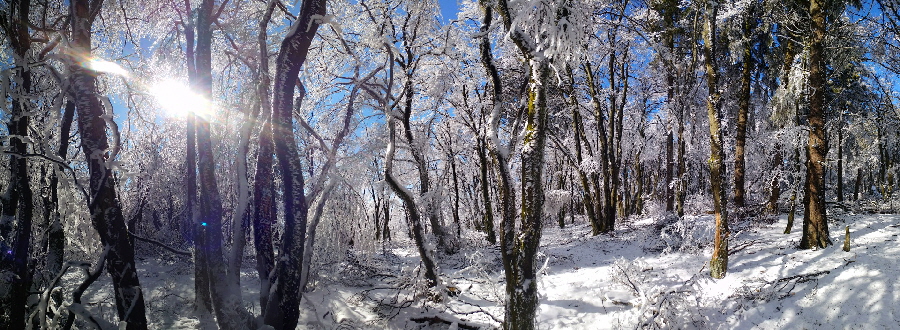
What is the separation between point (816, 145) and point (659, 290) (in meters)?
4.23

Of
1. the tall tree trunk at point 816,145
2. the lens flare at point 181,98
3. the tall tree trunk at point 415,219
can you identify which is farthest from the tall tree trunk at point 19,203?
the tall tree trunk at point 816,145

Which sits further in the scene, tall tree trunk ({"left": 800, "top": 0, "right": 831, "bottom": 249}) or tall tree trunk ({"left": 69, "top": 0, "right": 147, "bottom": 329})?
tall tree trunk ({"left": 800, "top": 0, "right": 831, "bottom": 249})

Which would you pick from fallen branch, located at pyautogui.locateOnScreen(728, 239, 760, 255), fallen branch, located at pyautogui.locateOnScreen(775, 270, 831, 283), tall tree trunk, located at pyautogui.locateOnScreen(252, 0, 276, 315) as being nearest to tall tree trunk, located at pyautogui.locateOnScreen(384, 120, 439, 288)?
tall tree trunk, located at pyautogui.locateOnScreen(252, 0, 276, 315)

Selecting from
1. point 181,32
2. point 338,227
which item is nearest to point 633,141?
point 338,227

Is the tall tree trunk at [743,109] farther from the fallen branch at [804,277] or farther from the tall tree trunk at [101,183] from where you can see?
the tall tree trunk at [101,183]

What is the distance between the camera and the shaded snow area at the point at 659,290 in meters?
5.59

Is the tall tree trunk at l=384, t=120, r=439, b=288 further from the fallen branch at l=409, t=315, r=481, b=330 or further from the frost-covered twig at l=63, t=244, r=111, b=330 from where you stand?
the frost-covered twig at l=63, t=244, r=111, b=330

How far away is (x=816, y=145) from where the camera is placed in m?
7.29

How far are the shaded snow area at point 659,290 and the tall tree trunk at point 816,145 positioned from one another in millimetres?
296

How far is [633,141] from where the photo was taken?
19547 mm

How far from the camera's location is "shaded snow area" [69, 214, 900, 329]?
5.59 metres

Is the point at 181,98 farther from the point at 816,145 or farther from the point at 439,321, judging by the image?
the point at 816,145

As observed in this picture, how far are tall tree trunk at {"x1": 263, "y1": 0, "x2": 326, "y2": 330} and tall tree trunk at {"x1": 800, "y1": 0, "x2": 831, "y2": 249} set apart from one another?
341 inches

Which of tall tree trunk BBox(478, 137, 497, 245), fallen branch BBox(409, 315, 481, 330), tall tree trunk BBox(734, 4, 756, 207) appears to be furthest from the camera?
tall tree trunk BBox(478, 137, 497, 245)
